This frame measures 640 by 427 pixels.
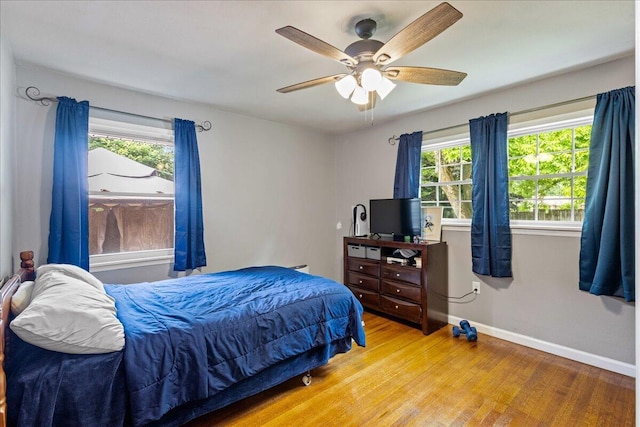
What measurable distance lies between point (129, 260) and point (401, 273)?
2714 mm

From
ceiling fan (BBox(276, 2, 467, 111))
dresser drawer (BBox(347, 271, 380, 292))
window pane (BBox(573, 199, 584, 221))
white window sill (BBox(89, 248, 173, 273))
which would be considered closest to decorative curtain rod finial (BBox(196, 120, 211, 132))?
white window sill (BBox(89, 248, 173, 273))

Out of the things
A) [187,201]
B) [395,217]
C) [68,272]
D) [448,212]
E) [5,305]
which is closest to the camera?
[5,305]

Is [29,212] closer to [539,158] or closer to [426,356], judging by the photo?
[426,356]

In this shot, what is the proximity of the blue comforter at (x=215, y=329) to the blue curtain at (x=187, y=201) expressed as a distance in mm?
539

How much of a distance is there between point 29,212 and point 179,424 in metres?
2.09

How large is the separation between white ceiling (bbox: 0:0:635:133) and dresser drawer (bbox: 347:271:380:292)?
2.07 meters

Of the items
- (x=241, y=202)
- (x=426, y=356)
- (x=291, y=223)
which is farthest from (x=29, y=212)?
(x=426, y=356)

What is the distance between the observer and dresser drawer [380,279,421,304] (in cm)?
331

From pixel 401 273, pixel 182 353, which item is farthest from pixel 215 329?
pixel 401 273

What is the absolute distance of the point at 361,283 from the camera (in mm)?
3902

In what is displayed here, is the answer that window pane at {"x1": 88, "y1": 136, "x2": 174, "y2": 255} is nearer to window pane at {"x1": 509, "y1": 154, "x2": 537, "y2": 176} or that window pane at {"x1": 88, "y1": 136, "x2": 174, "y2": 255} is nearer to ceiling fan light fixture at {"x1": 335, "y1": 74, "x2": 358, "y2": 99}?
ceiling fan light fixture at {"x1": 335, "y1": 74, "x2": 358, "y2": 99}

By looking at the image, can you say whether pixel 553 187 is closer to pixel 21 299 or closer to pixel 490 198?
pixel 490 198

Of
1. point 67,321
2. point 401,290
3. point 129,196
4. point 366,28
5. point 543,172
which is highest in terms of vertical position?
point 366,28

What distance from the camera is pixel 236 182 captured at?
3777mm
